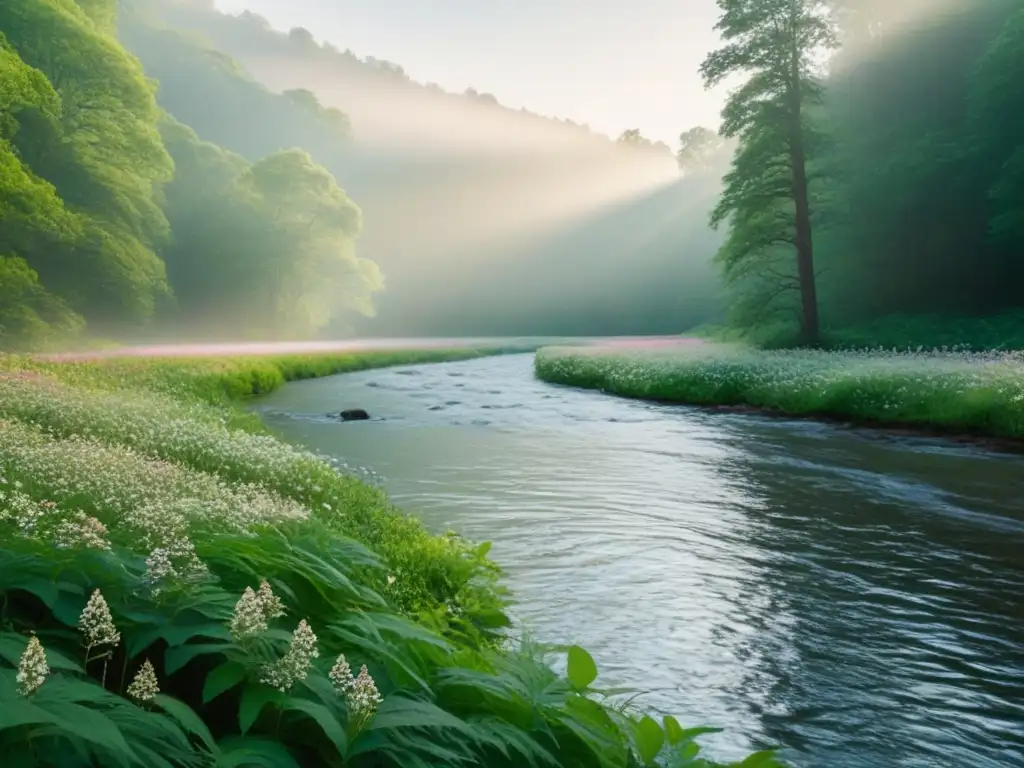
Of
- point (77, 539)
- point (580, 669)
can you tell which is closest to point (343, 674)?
point (580, 669)

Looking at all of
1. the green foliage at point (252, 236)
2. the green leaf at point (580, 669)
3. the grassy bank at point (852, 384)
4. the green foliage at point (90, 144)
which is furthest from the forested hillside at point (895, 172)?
the green foliage at point (252, 236)

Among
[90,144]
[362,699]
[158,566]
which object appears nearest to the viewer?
[362,699]

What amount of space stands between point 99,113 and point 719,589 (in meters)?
30.2

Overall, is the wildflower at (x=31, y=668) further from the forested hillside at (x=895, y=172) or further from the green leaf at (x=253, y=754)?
the forested hillside at (x=895, y=172)

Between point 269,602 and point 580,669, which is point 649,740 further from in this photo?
point 269,602

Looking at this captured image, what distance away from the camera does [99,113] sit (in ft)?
97.8

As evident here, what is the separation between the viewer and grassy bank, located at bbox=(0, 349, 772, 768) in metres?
2.58

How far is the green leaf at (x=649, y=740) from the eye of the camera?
358cm

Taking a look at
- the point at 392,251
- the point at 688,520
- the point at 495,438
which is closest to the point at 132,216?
the point at 495,438

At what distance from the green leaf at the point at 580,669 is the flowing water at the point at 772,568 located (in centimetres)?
139

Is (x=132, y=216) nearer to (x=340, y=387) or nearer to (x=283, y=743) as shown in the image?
(x=340, y=387)

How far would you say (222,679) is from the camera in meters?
2.93

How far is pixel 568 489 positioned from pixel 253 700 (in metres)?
9.99

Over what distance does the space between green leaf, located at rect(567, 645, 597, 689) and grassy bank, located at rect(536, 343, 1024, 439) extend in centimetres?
1510
